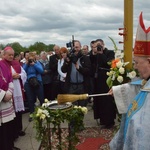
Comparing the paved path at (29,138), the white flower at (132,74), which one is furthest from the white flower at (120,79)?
the paved path at (29,138)

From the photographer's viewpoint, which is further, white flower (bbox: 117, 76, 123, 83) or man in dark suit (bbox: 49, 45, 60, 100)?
man in dark suit (bbox: 49, 45, 60, 100)

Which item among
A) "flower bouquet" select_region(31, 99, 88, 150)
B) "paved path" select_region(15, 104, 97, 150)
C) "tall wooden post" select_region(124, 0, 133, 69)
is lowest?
"paved path" select_region(15, 104, 97, 150)

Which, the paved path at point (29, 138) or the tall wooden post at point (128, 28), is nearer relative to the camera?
the tall wooden post at point (128, 28)

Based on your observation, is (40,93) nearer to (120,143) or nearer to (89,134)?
(89,134)

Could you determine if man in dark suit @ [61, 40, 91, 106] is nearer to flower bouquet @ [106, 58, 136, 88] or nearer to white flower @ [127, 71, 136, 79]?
flower bouquet @ [106, 58, 136, 88]

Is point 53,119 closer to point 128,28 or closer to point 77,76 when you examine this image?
point 128,28

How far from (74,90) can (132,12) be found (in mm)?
2705

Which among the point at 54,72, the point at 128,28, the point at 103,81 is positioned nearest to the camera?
the point at 128,28

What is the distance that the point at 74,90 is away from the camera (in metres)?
5.94

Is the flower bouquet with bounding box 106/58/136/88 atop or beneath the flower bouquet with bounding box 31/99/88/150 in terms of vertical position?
atop

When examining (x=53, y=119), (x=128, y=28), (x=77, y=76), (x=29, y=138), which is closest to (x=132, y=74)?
(x=128, y=28)

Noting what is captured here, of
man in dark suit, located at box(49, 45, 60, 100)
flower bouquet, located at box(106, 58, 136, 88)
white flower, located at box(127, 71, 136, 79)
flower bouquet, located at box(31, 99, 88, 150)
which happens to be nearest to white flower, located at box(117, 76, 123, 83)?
flower bouquet, located at box(106, 58, 136, 88)

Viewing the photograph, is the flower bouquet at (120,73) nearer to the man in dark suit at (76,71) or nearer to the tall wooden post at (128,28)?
the tall wooden post at (128,28)

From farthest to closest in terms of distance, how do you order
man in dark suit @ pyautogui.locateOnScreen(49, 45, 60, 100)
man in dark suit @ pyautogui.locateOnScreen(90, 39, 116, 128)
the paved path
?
1. man in dark suit @ pyautogui.locateOnScreen(49, 45, 60, 100)
2. man in dark suit @ pyautogui.locateOnScreen(90, 39, 116, 128)
3. the paved path
